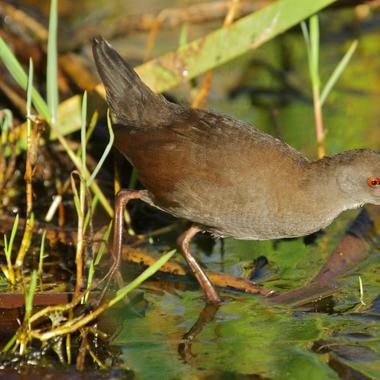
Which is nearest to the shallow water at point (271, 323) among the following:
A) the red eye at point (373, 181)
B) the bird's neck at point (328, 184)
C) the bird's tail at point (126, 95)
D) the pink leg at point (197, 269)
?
the pink leg at point (197, 269)

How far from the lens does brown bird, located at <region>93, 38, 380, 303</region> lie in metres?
4.48

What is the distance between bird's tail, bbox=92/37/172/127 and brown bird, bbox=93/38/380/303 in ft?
0.56

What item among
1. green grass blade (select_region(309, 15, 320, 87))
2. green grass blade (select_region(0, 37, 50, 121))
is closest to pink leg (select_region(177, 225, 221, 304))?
green grass blade (select_region(0, 37, 50, 121))

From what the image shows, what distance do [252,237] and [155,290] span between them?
1.86ft

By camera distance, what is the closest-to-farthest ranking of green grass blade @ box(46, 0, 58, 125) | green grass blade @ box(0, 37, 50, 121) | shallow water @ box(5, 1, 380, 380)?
shallow water @ box(5, 1, 380, 380), green grass blade @ box(0, 37, 50, 121), green grass blade @ box(46, 0, 58, 125)

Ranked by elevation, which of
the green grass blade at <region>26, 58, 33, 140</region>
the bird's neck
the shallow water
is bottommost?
the shallow water

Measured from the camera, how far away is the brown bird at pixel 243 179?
4.48 meters

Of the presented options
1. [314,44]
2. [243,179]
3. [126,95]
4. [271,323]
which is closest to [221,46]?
[314,44]

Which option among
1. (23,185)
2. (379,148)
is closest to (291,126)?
(379,148)

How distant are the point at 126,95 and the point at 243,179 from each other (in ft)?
3.04

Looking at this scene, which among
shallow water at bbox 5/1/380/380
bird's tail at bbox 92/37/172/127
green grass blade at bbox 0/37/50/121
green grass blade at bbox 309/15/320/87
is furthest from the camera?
green grass blade at bbox 309/15/320/87

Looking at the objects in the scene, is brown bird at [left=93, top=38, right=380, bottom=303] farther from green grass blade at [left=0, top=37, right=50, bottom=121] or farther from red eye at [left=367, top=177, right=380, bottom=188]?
green grass blade at [left=0, top=37, right=50, bottom=121]

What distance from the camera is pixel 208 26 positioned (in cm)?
941

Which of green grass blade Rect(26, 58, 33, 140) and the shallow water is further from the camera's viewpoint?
green grass blade Rect(26, 58, 33, 140)
